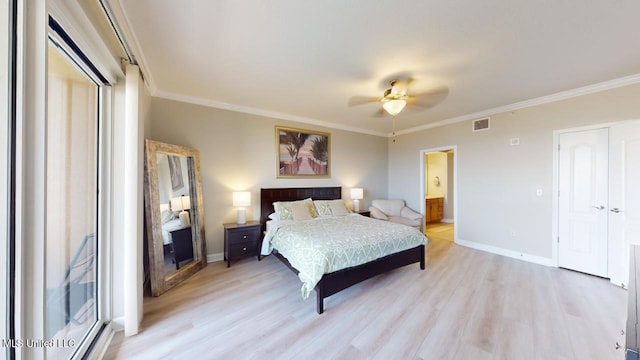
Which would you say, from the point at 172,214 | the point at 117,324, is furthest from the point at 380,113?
the point at 117,324

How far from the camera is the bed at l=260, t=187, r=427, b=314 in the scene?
2.25 metres

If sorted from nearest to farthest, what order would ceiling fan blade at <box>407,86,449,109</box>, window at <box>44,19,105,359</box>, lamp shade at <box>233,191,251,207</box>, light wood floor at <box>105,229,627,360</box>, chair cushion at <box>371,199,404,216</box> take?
window at <box>44,19,105,359</box> → light wood floor at <box>105,229,627,360</box> → ceiling fan blade at <box>407,86,449,109</box> → lamp shade at <box>233,191,251,207</box> → chair cushion at <box>371,199,404,216</box>

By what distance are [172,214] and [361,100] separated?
10.5ft

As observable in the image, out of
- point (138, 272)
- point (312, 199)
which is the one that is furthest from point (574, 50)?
point (138, 272)

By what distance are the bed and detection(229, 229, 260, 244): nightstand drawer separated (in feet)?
0.80

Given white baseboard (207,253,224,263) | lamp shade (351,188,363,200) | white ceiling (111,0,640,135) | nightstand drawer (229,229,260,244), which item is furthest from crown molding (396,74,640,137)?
white baseboard (207,253,224,263)

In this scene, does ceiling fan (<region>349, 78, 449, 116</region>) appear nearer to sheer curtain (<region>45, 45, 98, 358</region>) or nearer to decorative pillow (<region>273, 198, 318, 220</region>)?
decorative pillow (<region>273, 198, 318, 220</region>)

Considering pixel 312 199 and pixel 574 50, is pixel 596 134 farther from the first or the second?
pixel 312 199

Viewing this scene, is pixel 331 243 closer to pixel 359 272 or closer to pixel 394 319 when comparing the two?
pixel 359 272

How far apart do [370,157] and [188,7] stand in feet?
15.2

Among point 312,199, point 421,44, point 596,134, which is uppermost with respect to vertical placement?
point 421,44

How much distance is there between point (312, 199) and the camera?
14.6 ft

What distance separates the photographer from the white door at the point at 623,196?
2.62 m
